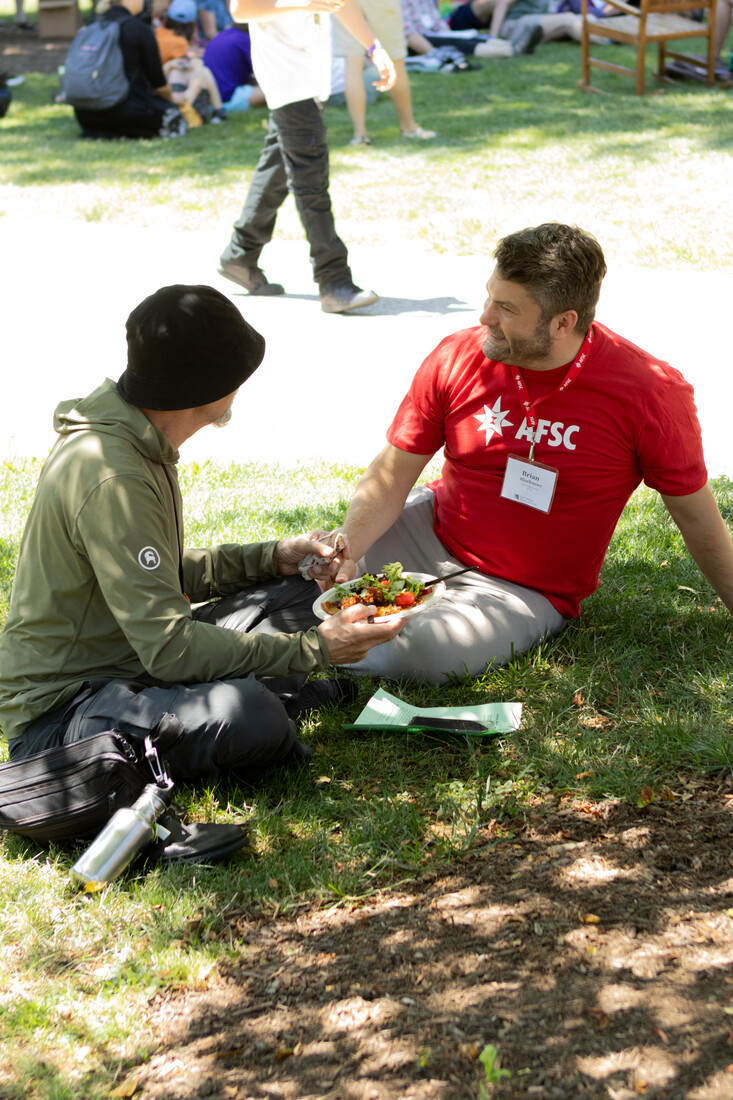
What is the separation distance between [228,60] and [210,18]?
3.08 m

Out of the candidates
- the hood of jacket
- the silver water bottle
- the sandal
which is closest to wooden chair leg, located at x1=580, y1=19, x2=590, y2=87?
the sandal

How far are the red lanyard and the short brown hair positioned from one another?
11cm

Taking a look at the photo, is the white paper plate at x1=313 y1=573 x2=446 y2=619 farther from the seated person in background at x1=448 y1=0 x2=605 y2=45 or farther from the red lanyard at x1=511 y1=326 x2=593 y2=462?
the seated person in background at x1=448 y1=0 x2=605 y2=45

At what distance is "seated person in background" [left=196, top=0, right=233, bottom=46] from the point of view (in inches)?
677

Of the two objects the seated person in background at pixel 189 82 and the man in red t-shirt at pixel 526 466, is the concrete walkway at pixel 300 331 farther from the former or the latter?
the seated person in background at pixel 189 82

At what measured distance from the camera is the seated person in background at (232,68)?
14711 mm

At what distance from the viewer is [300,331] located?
7.13m

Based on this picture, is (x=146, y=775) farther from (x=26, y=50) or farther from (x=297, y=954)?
(x=26, y=50)

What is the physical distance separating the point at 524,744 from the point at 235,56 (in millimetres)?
13659

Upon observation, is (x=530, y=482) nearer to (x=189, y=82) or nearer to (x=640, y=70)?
(x=640, y=70)

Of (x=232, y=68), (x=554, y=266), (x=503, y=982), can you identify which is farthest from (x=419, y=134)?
(x=503, y=982)

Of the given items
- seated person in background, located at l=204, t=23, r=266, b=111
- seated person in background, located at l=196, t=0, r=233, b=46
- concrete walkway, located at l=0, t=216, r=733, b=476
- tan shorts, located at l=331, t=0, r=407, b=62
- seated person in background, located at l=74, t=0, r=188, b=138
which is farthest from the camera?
seated person in background, located at l=196, t=0, r=233, b=46

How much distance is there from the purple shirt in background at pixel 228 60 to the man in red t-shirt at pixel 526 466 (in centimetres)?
1254

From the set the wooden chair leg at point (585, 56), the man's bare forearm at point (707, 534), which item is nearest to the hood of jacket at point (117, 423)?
the man's bare forearm at point (707, 534)
